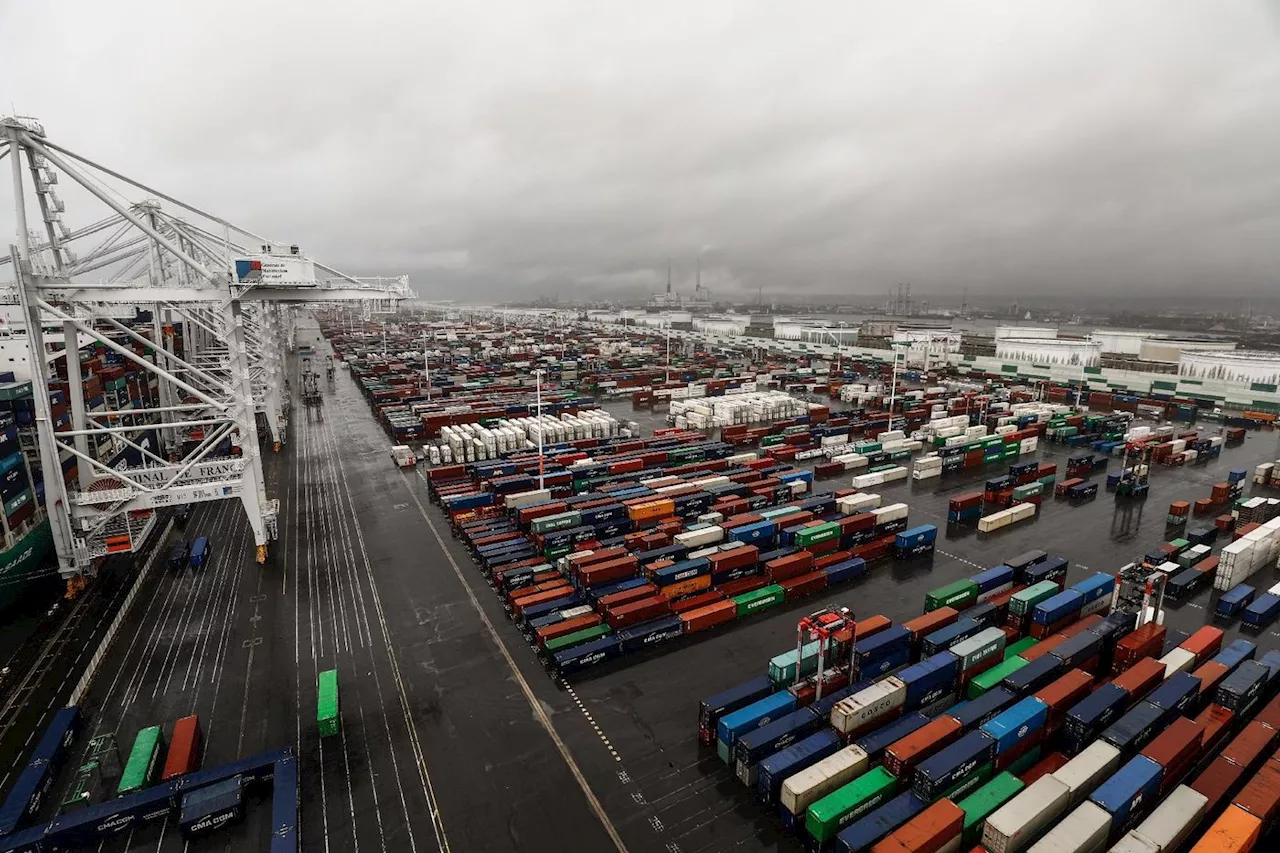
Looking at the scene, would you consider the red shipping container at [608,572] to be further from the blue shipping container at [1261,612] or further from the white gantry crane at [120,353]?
the blue shipping container at [1261,612]

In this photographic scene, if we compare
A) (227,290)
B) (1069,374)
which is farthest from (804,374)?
(227,290)

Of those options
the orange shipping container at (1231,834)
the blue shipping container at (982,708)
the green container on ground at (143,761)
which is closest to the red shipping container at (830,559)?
the blue shipping container at (982,708)

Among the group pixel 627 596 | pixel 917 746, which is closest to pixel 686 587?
pixel 627 596

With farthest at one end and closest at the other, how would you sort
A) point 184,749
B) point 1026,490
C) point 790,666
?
point 1026,490, point 790,666, point 184,749

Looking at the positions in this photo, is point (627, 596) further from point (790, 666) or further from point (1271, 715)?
point (1271, 715)

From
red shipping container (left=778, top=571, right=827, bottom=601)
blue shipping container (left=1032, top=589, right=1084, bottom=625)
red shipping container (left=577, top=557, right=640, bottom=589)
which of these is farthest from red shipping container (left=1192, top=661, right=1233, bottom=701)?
red shipping container (left=577, top=557, right=640, bottom=589)
